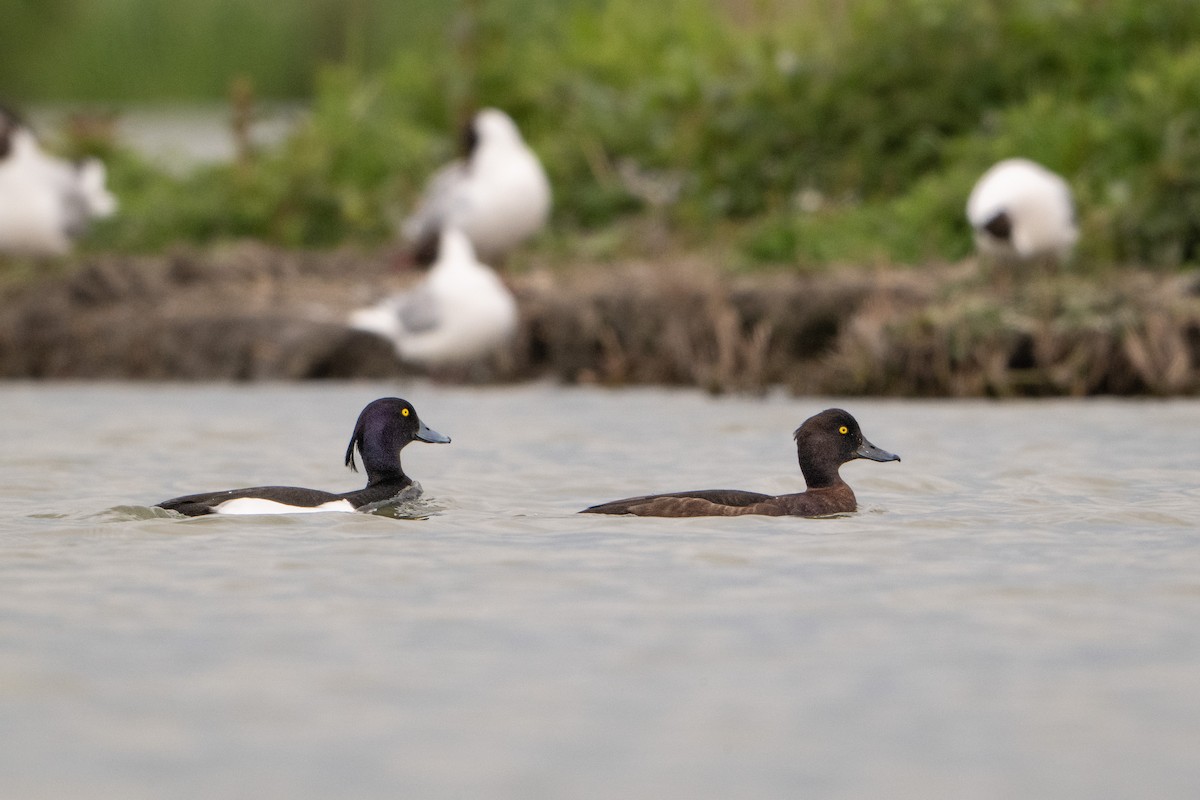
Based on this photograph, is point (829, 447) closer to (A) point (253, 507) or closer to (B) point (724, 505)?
(B) point (724, 505)

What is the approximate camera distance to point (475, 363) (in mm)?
15086

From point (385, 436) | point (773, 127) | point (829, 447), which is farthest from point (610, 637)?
point (773, 127)

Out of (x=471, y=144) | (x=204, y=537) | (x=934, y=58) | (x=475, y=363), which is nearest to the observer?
(x=204, y=537)

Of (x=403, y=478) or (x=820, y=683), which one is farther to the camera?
(x=403, y=478)

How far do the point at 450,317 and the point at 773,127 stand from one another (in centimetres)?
514

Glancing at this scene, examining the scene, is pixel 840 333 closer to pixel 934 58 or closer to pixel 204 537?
pixel 934 58

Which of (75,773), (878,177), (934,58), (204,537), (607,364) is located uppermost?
(934,58)

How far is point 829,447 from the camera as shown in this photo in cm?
825

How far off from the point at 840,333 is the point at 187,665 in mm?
9244

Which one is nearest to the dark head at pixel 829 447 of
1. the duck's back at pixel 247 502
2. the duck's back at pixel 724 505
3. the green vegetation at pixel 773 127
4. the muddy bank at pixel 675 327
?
the duck's back at pixel 724 505

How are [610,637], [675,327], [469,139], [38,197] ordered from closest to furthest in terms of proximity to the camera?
[610,637] → [675,327] → [469,139] → [38,197]

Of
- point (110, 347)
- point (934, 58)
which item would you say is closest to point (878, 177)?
point (934, 58)

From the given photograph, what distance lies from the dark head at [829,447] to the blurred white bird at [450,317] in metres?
6.01

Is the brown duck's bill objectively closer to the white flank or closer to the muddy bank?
the white flank
